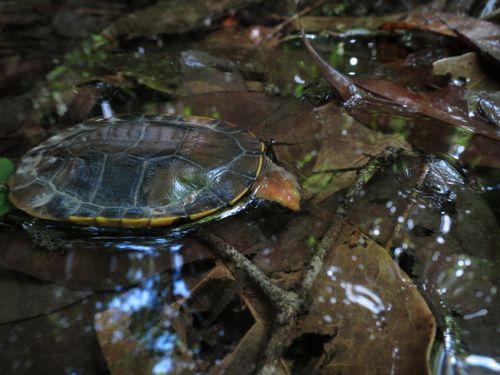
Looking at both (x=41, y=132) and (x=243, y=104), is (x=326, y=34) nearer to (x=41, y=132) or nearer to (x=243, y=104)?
(x=243, y=104)

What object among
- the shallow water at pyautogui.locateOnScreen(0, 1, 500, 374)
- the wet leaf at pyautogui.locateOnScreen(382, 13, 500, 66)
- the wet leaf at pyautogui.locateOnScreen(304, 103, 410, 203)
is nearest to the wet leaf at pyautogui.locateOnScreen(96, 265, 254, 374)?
the shallow water at pyautogui.locateOnScreen(0, 1, 500, 374)

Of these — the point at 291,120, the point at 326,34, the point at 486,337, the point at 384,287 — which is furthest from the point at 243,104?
the point at 486,337

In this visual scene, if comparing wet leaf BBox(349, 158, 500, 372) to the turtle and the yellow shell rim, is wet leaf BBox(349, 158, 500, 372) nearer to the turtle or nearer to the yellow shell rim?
the turtle

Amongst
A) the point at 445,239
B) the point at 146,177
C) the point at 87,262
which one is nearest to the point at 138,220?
the point at 146,177

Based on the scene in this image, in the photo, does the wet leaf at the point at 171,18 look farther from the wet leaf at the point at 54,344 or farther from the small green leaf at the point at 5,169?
the wet leaf at the point at 54,344

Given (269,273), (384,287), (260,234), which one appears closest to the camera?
(384,287)

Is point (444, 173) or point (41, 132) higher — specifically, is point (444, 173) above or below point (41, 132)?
above

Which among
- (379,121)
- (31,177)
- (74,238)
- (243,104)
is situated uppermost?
(379,121)
